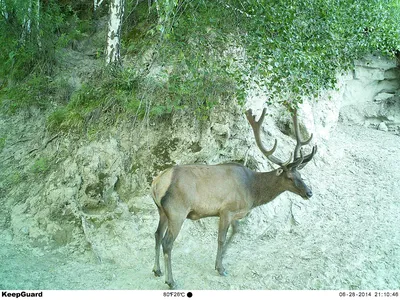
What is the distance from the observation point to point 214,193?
6.89 m

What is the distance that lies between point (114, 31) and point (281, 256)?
5430 mm

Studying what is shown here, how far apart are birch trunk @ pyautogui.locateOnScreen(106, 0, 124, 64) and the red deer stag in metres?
3.38

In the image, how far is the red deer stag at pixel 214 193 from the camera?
21.4 feet

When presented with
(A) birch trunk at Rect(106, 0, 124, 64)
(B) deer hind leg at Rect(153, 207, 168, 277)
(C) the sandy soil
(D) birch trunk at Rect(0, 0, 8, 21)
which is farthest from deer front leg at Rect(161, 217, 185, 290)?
(D) birch trunk at Rect(0, 0, 8, 21)

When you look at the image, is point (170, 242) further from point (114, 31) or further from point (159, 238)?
point (114, 31)

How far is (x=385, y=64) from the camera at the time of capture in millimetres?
12961

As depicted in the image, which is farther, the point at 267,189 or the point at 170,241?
the point at 267,189

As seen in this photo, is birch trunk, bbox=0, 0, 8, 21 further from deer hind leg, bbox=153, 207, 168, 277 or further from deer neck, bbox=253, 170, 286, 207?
deer neck, bbox=253, 170, 286, 207

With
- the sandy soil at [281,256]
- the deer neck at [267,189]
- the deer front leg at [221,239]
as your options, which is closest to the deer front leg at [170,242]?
the sandy soil at [281,256]

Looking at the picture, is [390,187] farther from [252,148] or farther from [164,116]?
[164,116]

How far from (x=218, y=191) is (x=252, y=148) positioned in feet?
6.90

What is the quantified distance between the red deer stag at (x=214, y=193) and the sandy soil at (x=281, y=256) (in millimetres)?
402

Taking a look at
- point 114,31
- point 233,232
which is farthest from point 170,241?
point 114,31
